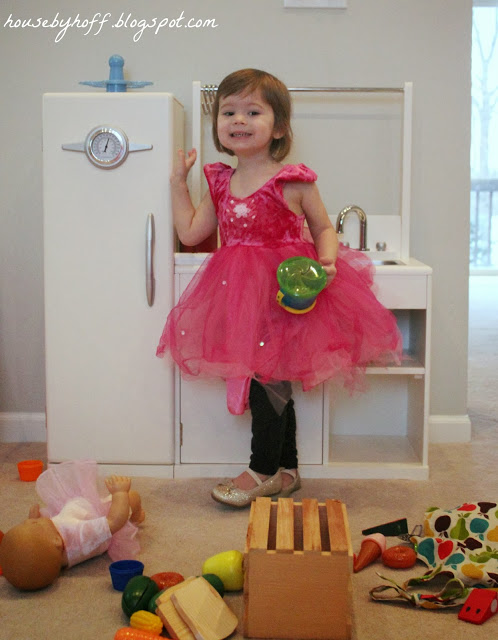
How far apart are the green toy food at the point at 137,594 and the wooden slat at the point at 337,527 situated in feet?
1.34

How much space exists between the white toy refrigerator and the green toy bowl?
52 cm

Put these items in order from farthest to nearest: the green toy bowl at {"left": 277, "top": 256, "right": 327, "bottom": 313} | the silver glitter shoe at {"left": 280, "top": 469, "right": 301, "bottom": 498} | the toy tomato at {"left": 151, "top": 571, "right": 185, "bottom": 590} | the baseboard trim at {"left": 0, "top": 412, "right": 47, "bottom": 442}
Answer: the baseboard trim at {"left": 0, "top": 412, "right": 47, "bottom": 442}
the silver glitter shoe at {"left": 280, "top": 469, "right": 301, "bottom": 498}
the green toy bowl at {"left": 277, "top": 256, "right": 327, "bottom": 313}
the toy tomato at {"left": 151, "top": 571, "right": 185, "bottom": 590}

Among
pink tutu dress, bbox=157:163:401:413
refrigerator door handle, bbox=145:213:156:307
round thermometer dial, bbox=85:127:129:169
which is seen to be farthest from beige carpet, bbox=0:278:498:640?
round thermometer dial, bbox=85:127:129:169

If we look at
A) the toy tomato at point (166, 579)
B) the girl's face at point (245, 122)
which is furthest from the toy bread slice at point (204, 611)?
the girl's face at point (245, 122)

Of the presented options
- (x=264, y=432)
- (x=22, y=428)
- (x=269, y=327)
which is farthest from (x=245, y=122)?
(x=22, y=428)

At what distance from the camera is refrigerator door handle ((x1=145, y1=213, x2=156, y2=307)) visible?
8.84ft

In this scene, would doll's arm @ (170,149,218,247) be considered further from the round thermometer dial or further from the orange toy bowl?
the orange toy bowl

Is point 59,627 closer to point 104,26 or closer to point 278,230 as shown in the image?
point 278,230

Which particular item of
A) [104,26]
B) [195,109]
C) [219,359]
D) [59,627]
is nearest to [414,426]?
[219,359]

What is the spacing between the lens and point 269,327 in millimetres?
2404

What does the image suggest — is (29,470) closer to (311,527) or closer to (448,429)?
(311,527)

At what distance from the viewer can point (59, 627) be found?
71.4 inches

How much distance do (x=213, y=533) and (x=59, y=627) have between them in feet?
1.99

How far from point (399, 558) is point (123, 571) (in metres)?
0.67
